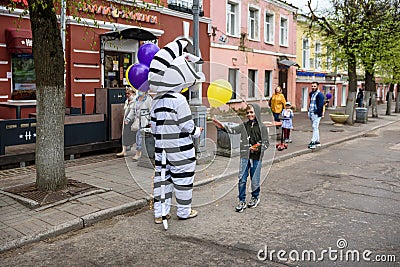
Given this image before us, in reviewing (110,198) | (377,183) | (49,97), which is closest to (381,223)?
(377,183)

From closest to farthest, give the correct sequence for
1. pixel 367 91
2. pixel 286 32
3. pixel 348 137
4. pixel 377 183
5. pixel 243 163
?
1. pixel 243 163
2. pixel 377 183
3. pixel 348 137
4. pixel 367 91
5. pixel 286 32

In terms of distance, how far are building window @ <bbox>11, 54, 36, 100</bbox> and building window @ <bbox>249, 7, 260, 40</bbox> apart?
1386 centimetres

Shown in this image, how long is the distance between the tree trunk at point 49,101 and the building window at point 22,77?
18.9 ft

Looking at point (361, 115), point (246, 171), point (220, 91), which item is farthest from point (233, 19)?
point (246, 171)

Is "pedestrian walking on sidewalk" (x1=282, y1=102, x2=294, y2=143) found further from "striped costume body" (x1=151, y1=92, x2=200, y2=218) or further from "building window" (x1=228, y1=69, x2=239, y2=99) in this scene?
"striped costume body" (x1=151, y1=92, x2=200, y2=218)

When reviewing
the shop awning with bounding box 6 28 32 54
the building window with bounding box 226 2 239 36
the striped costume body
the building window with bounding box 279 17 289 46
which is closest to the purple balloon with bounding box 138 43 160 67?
the striped costume body

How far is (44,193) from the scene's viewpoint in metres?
6.47

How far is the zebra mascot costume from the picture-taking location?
5451mm

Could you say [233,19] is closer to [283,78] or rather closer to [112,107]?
[283,78]

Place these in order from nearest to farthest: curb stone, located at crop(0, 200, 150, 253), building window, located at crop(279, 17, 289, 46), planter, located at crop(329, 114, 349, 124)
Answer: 1. curb stone, located at crop(0, 200, 150, 253)
2. planter, located at crop(329, 114, 349, 124)
3. building window, located at crop(279, 17, 289, 46)

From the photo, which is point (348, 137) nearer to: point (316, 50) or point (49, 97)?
point (49, 97)

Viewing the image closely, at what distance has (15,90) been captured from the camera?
1184 centimetres

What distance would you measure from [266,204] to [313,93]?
6.08m

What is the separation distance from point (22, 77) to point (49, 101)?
6.24 meters
